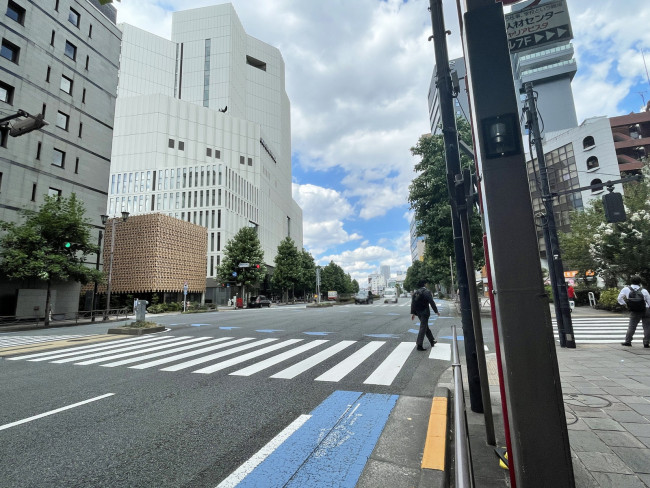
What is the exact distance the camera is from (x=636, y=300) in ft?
27.5

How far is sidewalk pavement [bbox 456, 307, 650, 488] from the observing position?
110 inches

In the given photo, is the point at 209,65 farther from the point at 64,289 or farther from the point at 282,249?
the point at 64,289

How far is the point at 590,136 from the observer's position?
1752 inches

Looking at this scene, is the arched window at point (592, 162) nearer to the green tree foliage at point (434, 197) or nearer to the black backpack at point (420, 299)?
the green tree foliage at point (434, 197)

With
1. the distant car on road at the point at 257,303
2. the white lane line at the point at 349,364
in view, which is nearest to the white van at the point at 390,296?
the distant car on road at the point at 257,303

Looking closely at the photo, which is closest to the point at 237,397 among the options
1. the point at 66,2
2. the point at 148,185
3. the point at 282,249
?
the point at 66,2

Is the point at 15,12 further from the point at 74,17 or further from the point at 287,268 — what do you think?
the point at 287,268

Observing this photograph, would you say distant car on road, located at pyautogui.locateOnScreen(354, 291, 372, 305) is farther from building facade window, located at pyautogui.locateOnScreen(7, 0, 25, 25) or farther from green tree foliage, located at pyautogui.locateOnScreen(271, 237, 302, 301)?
building facade window, located at pyautogui.locateOnScreen(7, 0, 25, 25)

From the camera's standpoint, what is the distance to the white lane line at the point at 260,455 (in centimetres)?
289

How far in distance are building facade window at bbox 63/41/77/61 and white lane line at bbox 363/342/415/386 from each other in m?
34.6

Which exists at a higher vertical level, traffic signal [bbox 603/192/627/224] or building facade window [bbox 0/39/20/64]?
building facade window [bbox 0/39/20/64]

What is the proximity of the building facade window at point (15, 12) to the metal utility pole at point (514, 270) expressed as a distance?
34542 mm

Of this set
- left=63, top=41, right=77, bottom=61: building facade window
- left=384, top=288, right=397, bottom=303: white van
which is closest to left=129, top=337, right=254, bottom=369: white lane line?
left=63, top=41, right=77, bottom=61: building facade window

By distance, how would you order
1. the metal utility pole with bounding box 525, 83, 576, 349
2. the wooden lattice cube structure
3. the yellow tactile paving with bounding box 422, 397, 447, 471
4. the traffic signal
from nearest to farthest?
1. the yellow tactile paving with bounding box 422, 397, 447, 471
2. the traffic signal
3. the metal utility pole with bounding box 525, 83, 576, 349
4. the wooden lattice cube structure
